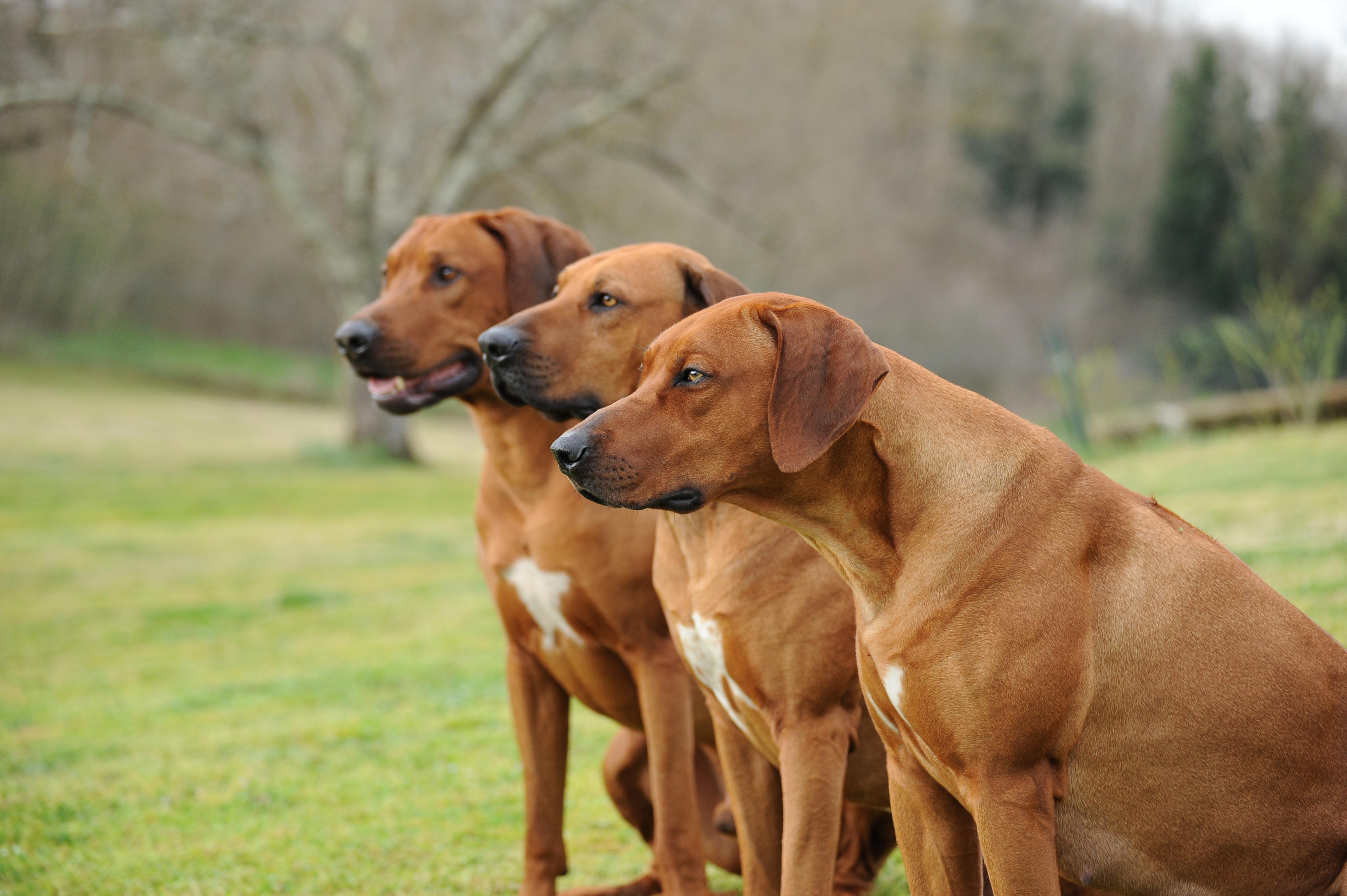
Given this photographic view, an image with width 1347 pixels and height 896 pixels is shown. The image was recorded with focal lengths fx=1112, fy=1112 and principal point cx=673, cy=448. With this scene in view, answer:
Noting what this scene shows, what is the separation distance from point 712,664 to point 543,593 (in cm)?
73

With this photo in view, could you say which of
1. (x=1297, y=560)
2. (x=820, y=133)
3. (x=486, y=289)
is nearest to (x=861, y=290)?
(x=820, y=133)

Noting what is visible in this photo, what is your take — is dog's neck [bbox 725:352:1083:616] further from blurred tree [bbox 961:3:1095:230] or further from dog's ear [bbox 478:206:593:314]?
blurred tree [bbox 961:3:1095:230]

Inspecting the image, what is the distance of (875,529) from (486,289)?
1979 millimetres

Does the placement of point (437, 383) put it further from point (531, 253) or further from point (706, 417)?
point (706, 417)

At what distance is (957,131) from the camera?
47.2 meters

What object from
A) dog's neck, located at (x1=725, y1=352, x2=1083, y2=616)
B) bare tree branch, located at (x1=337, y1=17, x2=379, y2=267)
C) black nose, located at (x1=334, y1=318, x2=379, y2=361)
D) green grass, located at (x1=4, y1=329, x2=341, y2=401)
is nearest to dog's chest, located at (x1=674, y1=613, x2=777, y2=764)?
dog's neck, located at (x1=725, y1=352, x2=1083, y2=616)

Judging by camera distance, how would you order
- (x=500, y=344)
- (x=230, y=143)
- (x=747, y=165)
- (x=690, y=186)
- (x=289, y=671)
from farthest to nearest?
(x=747, y=165) → (x=690, y=186) → (x=230, y=143) → (x=289, y=671) → (x=500, y=344)

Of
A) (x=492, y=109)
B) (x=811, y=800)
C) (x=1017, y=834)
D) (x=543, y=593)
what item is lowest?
(x=811, y=800)

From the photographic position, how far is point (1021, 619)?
2.10 metres

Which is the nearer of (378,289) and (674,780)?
(674,780)

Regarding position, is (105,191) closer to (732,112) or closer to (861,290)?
(732,112)

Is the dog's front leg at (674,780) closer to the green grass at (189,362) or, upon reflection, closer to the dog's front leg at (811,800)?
the dog's front leg at (811,800)

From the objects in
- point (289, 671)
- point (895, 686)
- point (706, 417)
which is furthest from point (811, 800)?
point (289, 671)

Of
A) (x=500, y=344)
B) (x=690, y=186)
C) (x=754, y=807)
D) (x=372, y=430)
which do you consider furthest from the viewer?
(x=690, y=186)
